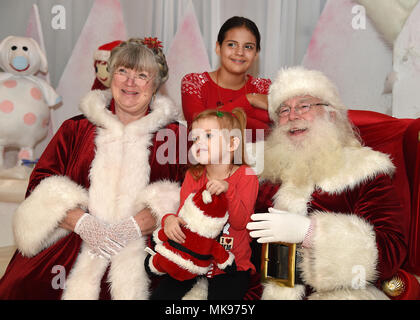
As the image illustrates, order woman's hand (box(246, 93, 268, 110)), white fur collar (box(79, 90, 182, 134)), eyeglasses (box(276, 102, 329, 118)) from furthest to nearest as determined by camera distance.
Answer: woman's hand (box(246, 93, 268, 110)), white fur collar (box(79, 90, 182, 134)), eyeglasses (box(276, 102, 329, 118))

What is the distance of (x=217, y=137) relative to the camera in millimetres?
1717

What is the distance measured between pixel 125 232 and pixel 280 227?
69 cm

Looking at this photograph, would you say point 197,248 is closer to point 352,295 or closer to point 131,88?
point 352,295

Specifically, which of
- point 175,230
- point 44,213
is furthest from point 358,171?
point 44,213

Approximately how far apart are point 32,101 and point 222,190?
2098mm

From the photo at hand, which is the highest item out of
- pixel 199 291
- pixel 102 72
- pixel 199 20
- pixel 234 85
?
pixel 199 20

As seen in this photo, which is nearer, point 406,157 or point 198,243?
point 198,243

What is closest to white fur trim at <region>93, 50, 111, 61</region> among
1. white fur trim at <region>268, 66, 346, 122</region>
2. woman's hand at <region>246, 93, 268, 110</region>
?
woman's hand at <region>246, 93, 268, 110</region>

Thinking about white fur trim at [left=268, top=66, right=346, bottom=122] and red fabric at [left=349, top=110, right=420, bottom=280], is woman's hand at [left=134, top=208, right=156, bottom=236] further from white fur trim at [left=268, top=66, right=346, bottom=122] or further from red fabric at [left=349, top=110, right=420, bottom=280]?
red fabric at [left=349, top=110, right=420, bottom=280]

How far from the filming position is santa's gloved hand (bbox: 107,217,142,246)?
5.92 ft

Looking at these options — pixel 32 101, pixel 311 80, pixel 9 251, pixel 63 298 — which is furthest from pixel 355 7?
pixel 9 251

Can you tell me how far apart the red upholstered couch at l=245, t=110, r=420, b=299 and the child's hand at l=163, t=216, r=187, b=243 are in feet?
1.32

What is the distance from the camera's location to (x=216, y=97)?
7.91 feet

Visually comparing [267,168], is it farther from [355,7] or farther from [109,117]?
[355,7]
